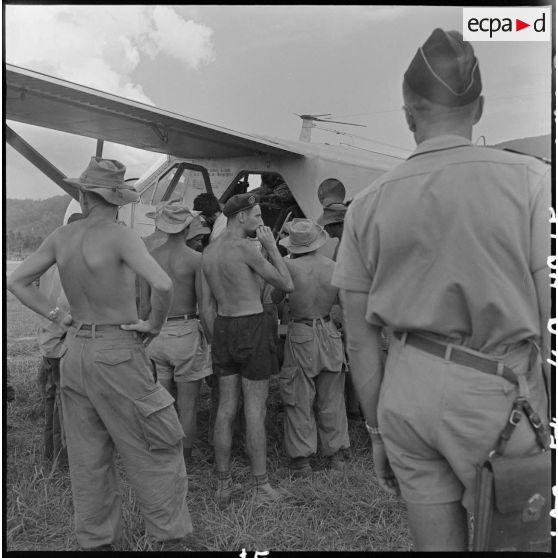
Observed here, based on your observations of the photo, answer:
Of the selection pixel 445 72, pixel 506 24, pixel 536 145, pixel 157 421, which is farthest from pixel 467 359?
pixel 157 421

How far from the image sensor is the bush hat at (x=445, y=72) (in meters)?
1.85

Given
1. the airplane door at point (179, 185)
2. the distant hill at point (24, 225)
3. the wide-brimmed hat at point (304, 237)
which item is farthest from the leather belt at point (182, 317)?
the airplane door at point (179, 185)

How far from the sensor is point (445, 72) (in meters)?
1.85

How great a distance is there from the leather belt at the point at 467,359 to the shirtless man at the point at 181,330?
2.82 meters

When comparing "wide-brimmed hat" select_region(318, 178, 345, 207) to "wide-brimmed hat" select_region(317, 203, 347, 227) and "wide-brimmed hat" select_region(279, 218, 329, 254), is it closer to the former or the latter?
"wide-brimmed hat" select_region(317, 203, 347, 227)

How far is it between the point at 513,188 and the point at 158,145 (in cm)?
601

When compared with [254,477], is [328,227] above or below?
above

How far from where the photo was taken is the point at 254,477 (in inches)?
163

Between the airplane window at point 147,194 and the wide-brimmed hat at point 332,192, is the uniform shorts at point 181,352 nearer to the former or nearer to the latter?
the wide-brimmed hat at point 332,192

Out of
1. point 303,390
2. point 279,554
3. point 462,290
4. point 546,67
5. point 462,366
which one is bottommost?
point 279,554

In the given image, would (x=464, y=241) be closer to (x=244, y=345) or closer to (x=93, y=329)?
(x=93, y=329)

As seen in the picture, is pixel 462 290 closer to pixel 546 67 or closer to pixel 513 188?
pixel 513 188

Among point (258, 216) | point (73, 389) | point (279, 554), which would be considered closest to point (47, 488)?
point (73, 389)

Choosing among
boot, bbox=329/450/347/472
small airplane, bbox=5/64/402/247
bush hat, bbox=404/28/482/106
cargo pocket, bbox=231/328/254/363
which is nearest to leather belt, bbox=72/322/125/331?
cargo pocket, bbox=231/328/254/363
